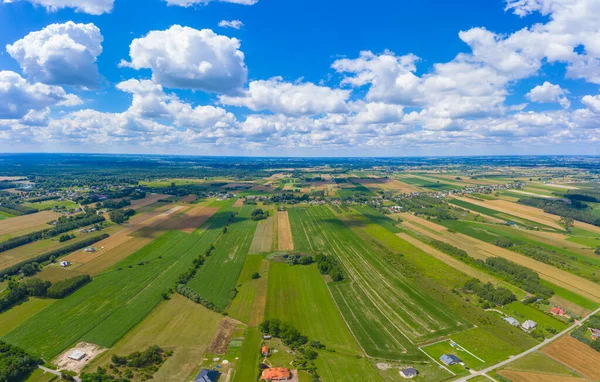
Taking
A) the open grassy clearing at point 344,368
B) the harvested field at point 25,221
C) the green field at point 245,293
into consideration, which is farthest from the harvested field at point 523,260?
the harvested field at point 25,221

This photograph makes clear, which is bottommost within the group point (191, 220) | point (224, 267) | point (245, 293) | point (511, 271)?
point (245, 293)

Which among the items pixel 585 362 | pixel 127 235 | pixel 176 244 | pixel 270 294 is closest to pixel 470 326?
pixel 585 362

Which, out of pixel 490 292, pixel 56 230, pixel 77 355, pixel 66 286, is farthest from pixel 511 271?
pixel 56 230

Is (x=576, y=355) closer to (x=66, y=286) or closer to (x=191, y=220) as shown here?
(x=66, y=286)

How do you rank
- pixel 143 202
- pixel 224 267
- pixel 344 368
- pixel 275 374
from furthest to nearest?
pixel 143 202
pixel 224 267
pixel 344 368
pixel 275 374

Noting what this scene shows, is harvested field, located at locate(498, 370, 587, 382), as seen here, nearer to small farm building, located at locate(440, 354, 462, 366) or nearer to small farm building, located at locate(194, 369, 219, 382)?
small farm building, located at locate(440, 354, 462, 366)

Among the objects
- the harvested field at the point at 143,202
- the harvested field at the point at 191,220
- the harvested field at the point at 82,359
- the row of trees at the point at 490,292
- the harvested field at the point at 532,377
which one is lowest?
the harvested field at the point at 532,377

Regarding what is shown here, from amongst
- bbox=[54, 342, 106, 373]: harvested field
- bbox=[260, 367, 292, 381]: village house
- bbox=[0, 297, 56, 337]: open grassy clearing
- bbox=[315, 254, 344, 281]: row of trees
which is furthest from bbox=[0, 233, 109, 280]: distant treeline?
bbox=[315, 254, 344, 281]: row of trees

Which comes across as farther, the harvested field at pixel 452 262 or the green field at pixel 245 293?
the harvested field at pixel 452 262

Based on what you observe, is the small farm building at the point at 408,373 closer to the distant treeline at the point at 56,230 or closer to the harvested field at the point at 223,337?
the harvested field at the point at 223,337
